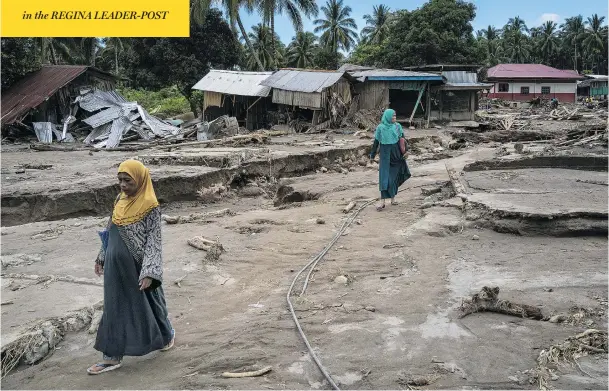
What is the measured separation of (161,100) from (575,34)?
49.1 m

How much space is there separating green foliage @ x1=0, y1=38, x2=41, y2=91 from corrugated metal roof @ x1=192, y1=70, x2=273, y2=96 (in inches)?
288

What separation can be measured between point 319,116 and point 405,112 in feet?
20.7

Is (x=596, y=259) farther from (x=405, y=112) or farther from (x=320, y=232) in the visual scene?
(x=405, y=112)

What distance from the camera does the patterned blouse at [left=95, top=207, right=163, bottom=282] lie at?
12.1ft

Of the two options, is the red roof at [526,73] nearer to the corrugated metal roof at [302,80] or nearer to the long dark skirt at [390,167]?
the corrugated metal roof at [302,80]

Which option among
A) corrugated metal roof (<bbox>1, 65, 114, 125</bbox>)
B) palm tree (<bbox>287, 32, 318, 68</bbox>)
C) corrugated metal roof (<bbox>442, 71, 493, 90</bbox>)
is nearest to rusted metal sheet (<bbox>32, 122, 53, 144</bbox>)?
corrugated metal roof (<bbox>1, 65, 114, 125</bbox>)

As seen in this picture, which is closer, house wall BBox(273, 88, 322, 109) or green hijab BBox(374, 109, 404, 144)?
green hijab BBox(374, 109, 404, 144)

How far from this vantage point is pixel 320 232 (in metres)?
7.76

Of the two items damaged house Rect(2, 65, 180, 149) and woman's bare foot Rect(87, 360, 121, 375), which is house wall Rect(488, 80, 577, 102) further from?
woman's bare foot Rect(87, 360, 121, 375)

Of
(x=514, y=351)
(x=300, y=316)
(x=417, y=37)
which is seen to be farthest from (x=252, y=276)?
(x=417, y=37)

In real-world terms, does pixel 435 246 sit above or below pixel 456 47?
below

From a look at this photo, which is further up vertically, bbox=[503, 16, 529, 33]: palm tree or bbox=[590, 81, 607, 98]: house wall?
bbox=[503, 16, 529, 33]: palm tree

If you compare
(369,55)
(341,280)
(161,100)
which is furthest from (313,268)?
(369,55)

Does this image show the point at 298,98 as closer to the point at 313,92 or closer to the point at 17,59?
the point at 313,92
